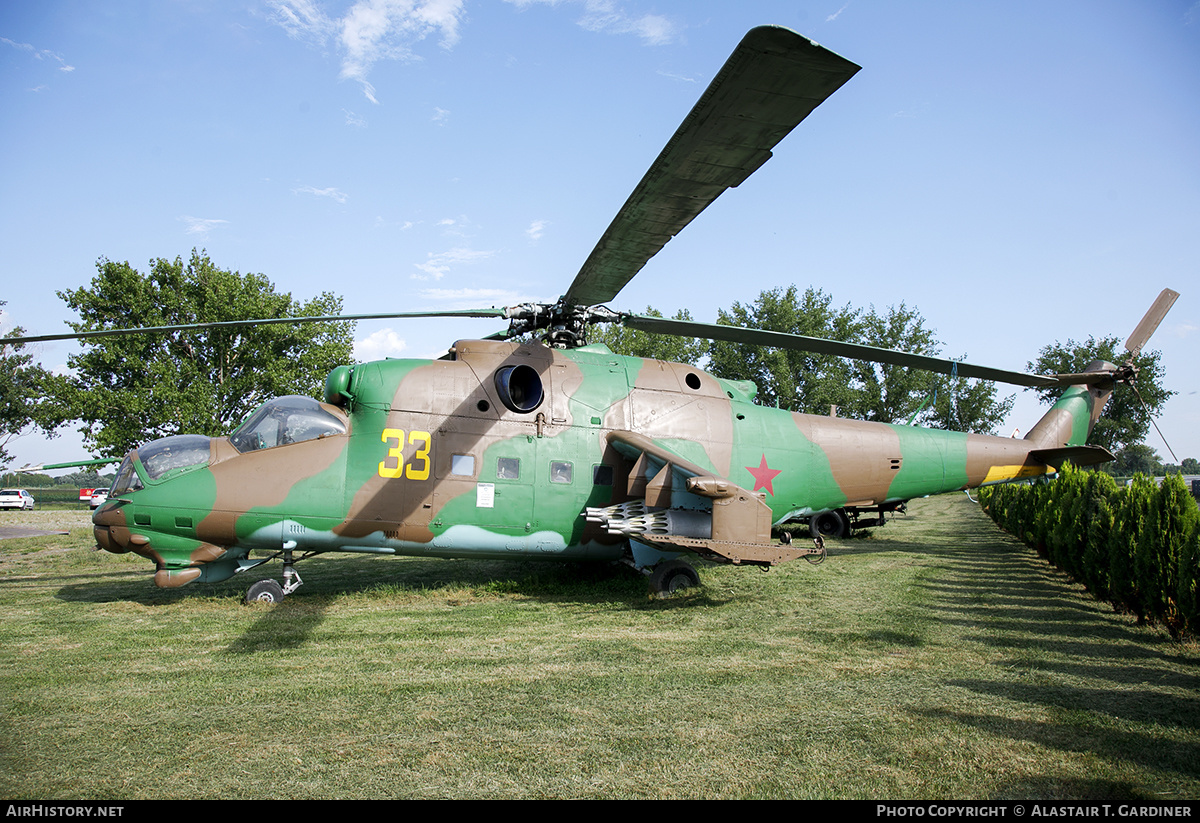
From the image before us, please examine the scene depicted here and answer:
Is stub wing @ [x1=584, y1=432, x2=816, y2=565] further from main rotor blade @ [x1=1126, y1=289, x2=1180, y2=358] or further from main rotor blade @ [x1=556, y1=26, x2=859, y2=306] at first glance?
main rotor blade @ [x1=1126, y1=289, x2=1180, y2=358]

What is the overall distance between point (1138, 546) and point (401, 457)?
29.9 feet

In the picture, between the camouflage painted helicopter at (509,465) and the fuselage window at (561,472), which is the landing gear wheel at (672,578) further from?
the fuselage window at (561,472)

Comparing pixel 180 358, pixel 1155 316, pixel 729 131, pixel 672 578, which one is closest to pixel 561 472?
pixel 672 578

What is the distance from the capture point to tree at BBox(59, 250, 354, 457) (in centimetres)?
2908

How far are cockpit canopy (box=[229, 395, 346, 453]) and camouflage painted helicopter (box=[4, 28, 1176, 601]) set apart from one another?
28mm

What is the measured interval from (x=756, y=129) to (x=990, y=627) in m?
6.06

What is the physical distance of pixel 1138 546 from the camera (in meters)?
7.47

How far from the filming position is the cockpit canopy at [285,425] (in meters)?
8.65

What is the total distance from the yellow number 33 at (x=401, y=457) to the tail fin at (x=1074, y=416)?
12046 mm

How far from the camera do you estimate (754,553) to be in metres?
8.22

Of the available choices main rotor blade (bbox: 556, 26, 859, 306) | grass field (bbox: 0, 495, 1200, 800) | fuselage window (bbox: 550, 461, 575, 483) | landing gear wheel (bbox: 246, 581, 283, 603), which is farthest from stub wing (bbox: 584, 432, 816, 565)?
landing gear wheel (bbox: 246, 581, 283, 603)

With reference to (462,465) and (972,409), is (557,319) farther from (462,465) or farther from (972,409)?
(972,409)

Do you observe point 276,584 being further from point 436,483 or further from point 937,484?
point 937,484
